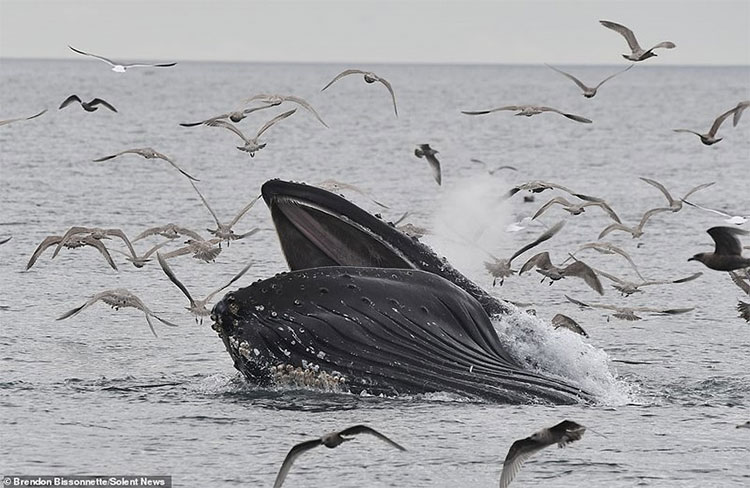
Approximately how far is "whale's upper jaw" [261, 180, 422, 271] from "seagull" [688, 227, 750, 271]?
2680 millimetres

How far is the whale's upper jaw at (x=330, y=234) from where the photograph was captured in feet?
43.6

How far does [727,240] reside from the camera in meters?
14.4

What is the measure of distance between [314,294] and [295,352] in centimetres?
48

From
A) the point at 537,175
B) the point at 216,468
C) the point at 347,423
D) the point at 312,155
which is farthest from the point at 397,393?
the point at 312,155

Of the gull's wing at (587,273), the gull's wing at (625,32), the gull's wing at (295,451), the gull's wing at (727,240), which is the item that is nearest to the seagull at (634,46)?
the gull's wing at (625,32)

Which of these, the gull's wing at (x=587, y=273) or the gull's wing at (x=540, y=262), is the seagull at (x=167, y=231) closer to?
the gull's wing at (x=540, y=262)

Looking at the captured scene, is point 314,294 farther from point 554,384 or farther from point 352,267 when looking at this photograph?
point 554,384

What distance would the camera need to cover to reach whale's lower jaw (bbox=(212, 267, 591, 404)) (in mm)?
13000

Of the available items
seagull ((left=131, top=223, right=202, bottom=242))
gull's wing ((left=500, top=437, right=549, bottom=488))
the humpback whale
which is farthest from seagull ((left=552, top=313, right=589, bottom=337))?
gull's wing ((left=500, top=437, right=549, bottom=488))

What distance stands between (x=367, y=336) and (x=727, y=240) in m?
3.47

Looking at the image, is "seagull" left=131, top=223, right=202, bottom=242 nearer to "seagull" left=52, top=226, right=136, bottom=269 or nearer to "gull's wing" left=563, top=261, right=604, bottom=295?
"seagull" left=52, top=226, right=136, bottom=269

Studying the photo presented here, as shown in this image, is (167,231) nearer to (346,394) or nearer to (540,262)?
(540,262)

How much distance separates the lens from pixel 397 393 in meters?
13.4

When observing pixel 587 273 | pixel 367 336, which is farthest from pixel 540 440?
pixel 587 273
